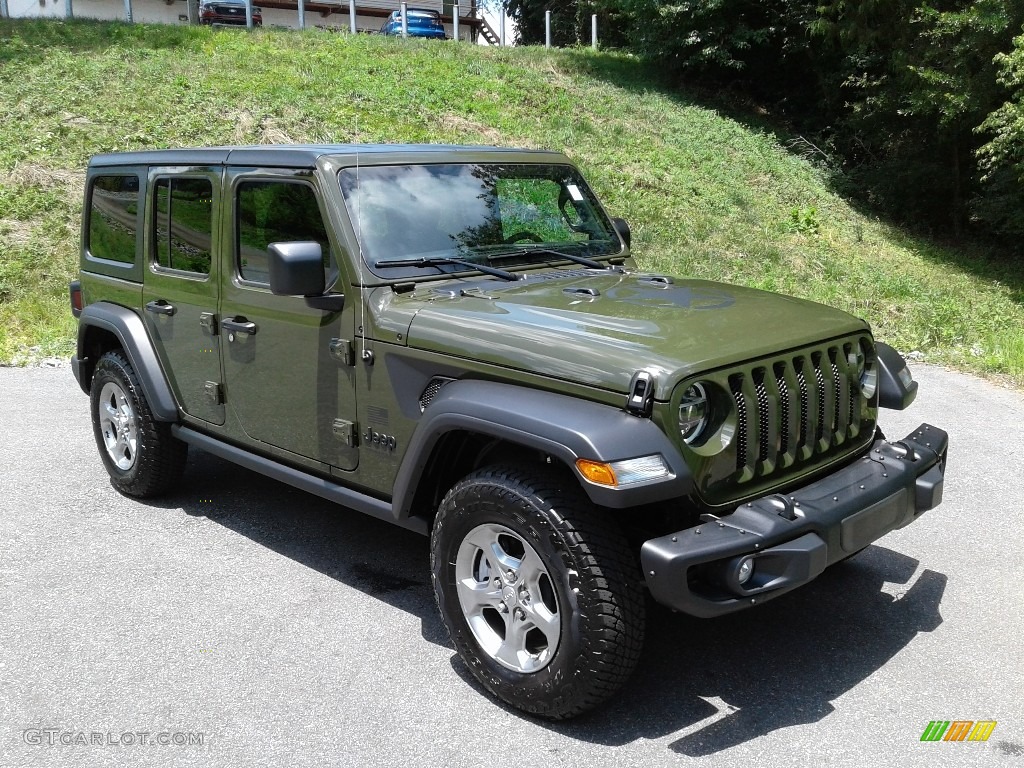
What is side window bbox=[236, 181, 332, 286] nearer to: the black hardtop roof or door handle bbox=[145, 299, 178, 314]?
the black hardtop roof

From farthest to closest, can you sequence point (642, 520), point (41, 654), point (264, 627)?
1. point (264, 627)
2. point (41, 654)
3. point (642, 520)

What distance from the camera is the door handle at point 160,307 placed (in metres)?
4.83

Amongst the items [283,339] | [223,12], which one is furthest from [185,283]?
[223,12]

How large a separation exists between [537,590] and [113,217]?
11.8ft

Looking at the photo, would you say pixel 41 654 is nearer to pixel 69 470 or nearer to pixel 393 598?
pixel 393 598

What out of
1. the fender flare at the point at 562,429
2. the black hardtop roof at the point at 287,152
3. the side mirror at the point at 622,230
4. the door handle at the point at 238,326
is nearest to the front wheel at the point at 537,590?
the fender flare at the point at 562,429

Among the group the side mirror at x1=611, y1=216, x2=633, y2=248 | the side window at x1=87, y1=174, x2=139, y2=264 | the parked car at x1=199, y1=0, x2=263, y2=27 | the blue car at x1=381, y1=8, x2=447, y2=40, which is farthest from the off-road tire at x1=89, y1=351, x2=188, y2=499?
the blue car at x1=381, y1=8, x2=447, y2=40

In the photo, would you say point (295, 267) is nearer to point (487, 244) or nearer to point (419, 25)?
point (487, 244)

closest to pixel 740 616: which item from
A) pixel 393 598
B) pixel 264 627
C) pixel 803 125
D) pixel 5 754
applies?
pixel 393 598

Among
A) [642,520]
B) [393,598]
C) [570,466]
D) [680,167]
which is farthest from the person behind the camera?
[680,167]

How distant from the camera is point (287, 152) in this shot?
4.16 metres

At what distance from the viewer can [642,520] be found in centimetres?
328

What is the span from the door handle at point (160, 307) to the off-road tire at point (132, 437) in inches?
16.0

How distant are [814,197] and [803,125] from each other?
5.75 m
